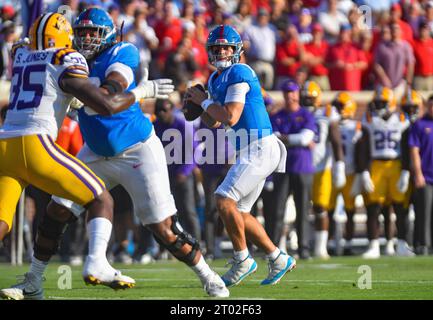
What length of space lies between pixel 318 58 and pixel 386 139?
96.3 inches

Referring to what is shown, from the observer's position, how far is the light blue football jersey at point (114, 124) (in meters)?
7.54

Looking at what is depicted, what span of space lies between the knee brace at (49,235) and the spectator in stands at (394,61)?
892 centimetres

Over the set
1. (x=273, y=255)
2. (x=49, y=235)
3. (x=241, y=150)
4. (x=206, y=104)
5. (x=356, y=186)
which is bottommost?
(x=356, y=186)

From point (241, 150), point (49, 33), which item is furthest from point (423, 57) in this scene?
point (49, 33)

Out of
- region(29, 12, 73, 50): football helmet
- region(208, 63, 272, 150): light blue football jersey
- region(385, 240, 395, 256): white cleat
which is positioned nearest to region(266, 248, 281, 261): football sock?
region(208, 63, 272, 150): light blue football jersey

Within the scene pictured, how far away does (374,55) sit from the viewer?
15.9 metres

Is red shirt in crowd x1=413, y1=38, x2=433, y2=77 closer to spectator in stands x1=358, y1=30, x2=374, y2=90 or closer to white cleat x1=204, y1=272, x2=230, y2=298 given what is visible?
spectator in stands x1=358, y1=30, x2=374, y2=90

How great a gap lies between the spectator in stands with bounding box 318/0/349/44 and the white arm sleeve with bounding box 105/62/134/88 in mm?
9222

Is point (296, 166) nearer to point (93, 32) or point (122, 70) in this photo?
point (93, 32)

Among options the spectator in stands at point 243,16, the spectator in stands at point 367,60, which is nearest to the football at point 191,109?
the spectator in stands at point 243,16

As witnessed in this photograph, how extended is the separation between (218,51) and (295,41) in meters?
6.99

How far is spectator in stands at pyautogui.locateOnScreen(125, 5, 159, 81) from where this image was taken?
14812 millimetres

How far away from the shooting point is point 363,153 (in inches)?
533

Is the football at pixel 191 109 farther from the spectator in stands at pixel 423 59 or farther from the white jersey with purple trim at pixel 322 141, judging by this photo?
the spectator in stands at pixel 423 59
